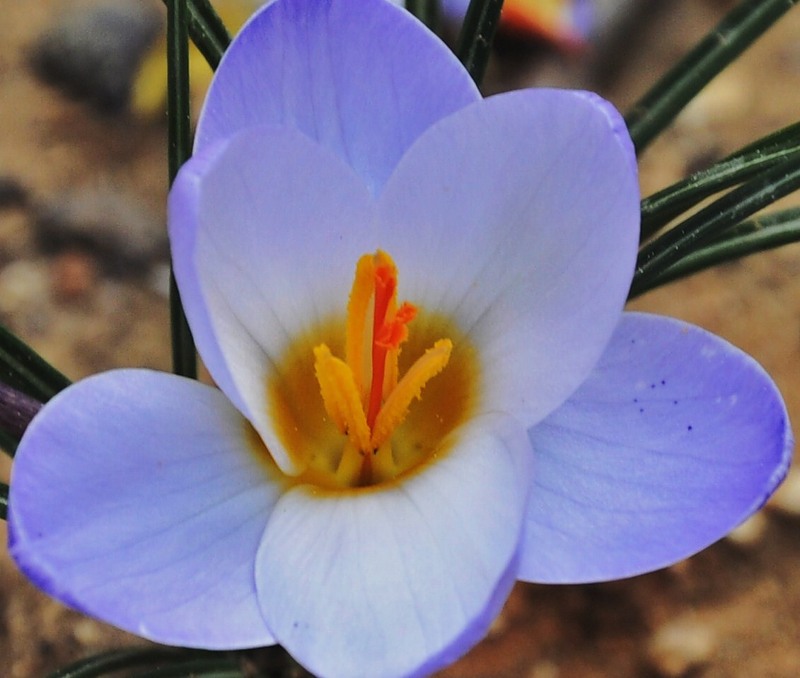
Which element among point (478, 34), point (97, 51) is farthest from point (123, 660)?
point (97, 51)

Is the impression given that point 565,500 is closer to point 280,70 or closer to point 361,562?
point 361,562

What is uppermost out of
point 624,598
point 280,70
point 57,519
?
point 280,70

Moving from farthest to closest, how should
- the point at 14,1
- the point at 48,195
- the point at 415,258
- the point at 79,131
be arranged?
the point at 14,1 → the point at 79,131 → the point at 48,195 → the point at 415,258

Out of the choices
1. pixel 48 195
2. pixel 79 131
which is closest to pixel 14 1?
pixel 79 131

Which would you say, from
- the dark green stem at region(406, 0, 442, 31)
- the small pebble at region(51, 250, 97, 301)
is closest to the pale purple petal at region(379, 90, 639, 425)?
the dark green stem at region(406, 0, 442, 31)

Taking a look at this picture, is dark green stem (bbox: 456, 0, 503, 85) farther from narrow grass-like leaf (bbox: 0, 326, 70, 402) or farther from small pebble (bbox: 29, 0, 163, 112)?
small pebble (bbox: 29, 0, 163, 112)

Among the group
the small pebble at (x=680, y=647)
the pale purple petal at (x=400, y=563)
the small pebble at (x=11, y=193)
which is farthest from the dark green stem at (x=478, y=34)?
the small pebble at (x=11, y=193)

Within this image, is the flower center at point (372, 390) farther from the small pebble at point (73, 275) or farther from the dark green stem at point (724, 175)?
the small pebble at point (73, 275)
